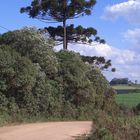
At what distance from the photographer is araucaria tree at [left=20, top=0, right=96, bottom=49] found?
54812mm

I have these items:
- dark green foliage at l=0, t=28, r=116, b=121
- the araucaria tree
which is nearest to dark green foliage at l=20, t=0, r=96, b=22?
Answer: the araucaria tree

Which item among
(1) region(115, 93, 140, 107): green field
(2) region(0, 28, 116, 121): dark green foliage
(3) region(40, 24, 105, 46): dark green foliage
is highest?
(3) region(40, 24, 105, 46): dark green foliage

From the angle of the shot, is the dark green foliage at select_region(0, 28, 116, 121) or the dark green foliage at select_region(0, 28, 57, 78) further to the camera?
the dark green foliage at select_region(0, 28, 57, 78)

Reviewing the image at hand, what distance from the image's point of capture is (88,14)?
54.8 m

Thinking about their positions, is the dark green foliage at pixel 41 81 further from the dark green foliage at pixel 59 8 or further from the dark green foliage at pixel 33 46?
the dark green foliage at pixel 59 8

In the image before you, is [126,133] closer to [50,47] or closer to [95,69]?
[50,47]

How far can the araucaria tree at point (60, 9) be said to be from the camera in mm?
54812

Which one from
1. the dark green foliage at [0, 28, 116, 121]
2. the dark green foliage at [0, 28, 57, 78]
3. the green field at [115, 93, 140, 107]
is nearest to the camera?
the dark green foliage at [0, 28, 116, 121]

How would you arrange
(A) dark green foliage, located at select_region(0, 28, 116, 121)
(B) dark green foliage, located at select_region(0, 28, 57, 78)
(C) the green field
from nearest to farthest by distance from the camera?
1. (A) dark green foliage, located at select_region(0, 28, 116, 121)
2. (B) dark green foliage, located at select_region(0, 28, 57, 78)
3. (C) the green field

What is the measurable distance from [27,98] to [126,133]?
53.1 ft

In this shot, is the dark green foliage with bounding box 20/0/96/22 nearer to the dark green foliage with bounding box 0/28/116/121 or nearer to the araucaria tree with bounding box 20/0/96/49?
the araucaria tree with bounding box 20/0/96/49

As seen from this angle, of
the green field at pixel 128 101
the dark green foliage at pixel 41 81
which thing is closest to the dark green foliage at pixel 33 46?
the dark green foliage at pixel 41 81

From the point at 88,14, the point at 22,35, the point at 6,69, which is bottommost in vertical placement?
the point at 6,69

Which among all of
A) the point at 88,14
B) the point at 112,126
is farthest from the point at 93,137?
the point at 88,14
